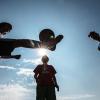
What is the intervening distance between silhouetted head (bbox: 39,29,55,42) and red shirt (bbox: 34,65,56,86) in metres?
1.77

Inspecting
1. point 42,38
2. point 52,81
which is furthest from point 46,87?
point 42,38

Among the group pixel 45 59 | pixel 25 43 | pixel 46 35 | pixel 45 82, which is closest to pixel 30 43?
pixel 25 43

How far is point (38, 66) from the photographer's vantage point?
1435 centimetres

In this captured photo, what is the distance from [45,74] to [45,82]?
37 cm

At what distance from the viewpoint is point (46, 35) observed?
42.0 feet

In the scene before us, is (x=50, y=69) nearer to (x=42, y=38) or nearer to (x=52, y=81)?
(x=52, y=81)

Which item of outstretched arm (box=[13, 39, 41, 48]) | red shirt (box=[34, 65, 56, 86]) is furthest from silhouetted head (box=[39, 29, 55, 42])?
red shirt (box=[34, 65, 56, 86])

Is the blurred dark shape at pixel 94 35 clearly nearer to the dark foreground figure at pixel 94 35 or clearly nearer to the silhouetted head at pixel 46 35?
the dark foreground figure at pixel 94 35

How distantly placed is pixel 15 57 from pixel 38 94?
2.78 metres

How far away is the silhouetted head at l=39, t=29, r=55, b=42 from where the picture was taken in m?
12.7

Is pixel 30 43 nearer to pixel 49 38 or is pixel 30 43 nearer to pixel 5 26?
pixel 49 38

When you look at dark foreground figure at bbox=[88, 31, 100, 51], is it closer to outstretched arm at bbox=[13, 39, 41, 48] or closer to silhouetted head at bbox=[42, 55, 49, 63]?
outstretched arm at bbox=[13, 39, 41, 48]

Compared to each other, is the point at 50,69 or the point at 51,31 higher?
the point at 51,31

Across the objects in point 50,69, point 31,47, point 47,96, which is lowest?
point 47,96
